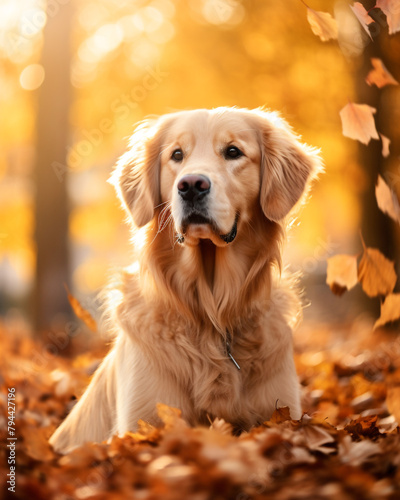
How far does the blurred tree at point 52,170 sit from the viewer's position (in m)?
7.67

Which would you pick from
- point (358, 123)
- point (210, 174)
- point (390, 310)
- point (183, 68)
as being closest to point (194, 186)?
point (210, 174)

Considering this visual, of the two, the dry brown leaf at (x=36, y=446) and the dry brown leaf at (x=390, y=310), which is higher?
the dry brown leaf at (x=390, y=310)

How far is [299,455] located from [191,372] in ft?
3.26

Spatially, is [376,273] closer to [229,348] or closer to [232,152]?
[229,348]

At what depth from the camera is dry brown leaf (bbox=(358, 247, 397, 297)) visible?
275cm

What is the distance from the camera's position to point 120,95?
896 centimetres

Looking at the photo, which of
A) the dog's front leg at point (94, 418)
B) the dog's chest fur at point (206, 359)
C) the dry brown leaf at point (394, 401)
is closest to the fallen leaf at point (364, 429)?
the dry brown leaf at point (394, 401)

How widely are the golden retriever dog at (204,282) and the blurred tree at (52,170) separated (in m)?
4.35

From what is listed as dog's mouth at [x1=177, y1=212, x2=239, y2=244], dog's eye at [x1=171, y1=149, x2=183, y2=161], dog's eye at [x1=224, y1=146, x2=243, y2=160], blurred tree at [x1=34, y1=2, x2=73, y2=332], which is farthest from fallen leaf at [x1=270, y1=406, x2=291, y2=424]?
blurred tree at [x1=34, y1=2, x2=73, y2=332]

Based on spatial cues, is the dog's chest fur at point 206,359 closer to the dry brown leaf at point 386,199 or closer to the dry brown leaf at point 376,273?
the dry brown leaf at point 376,273

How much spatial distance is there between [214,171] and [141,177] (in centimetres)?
62

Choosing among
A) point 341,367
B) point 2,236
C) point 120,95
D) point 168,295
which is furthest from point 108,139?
point 168,295

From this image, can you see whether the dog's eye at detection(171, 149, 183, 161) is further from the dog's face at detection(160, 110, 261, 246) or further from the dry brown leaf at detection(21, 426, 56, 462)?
the dry brown leaf at detection(21, 426, 56, 462)

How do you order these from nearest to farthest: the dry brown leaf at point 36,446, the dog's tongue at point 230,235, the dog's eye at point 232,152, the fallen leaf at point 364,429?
the dry brown leaf at point 36,446
the fallen leaf at point 364,429
the dog's tongue at point 230,235
the dog's eye at point 232,152
